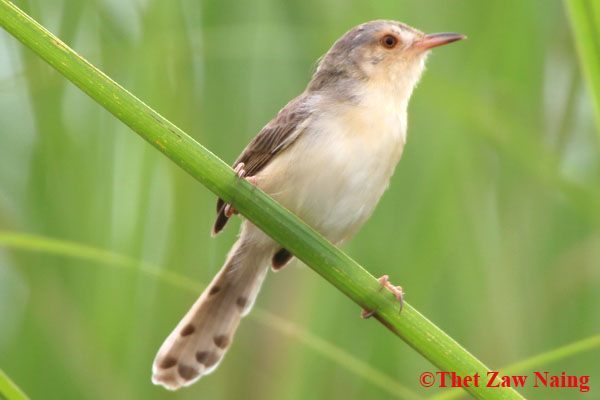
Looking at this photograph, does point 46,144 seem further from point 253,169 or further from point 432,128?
point 432,128

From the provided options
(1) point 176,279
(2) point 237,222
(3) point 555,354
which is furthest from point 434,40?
(3) point 555,354

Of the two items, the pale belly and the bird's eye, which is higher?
the bird's eye

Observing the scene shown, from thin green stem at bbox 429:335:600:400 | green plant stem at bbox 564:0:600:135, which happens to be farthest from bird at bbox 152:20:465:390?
green plant stem at bbox 564:0:600:135

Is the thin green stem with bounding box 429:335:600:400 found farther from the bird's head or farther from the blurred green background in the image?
the bird's head

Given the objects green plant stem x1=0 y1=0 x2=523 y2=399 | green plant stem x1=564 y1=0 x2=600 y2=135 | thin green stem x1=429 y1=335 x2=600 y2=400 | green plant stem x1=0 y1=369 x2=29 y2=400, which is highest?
green plant stem x1=564 y1=0 x2=600 y2=135

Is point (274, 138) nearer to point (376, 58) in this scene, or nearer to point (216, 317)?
point (376, 58)

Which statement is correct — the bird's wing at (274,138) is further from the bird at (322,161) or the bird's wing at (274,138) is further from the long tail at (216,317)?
the long tail at (216,317)
